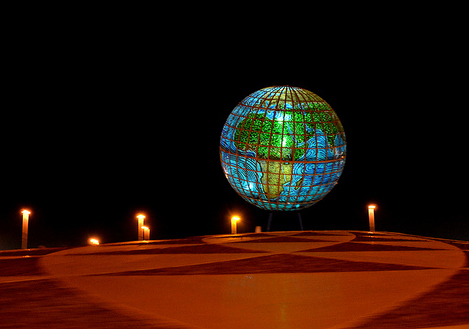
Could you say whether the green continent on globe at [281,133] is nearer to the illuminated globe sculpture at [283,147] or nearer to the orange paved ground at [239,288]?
the illuminated globe sculpture at [283,147]

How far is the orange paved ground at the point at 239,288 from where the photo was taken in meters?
5.89

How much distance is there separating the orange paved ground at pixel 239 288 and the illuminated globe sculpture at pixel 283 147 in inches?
160

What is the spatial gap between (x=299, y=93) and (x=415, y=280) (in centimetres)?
951

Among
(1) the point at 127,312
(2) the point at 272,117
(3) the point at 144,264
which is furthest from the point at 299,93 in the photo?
(1) the point at 127,312

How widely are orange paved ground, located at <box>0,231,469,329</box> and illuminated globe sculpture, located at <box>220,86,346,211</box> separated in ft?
13.3

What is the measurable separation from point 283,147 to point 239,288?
8634 mm

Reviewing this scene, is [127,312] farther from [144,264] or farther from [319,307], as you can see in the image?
[144,264]

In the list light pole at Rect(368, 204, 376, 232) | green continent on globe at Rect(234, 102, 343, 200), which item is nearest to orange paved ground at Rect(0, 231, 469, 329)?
green continent on globe at Rect(234, 102, 343, 200)

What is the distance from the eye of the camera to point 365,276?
8359 mm

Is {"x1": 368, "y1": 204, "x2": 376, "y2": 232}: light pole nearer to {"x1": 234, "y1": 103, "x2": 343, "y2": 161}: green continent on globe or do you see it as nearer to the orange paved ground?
{"x1": 234, "y1": 103, "x2": 343, "y2": 161}: green continent on globe

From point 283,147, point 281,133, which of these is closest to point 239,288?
point 283,147

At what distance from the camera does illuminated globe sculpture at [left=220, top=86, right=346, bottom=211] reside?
1577 cm

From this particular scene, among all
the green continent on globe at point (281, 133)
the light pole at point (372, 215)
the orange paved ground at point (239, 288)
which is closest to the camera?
the orange paved ground at point (239, 288)

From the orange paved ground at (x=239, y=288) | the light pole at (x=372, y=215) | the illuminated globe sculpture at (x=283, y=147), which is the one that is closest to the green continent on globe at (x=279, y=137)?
the illuminated globe sculpture at (x=283, y=147)
